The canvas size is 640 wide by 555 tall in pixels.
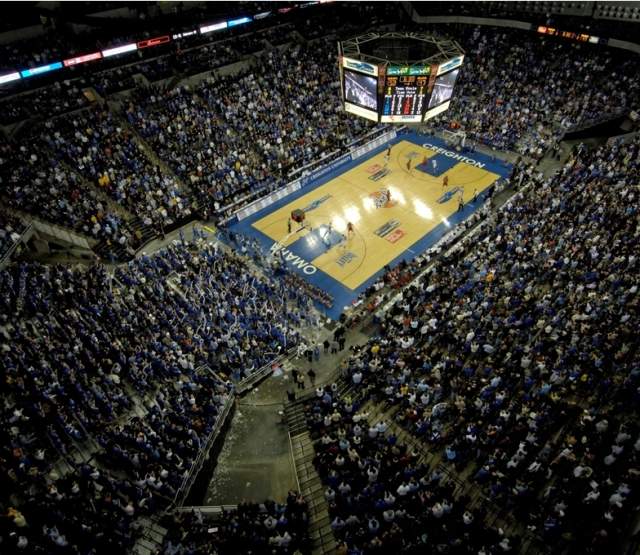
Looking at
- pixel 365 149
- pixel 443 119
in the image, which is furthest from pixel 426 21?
pixel 365 149

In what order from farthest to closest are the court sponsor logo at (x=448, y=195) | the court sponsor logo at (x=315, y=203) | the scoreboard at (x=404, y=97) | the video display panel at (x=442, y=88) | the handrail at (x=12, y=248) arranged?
the court sponsor logo at (x=448, y=195), the court sponsor logo at (x=315, y=203), the video display panel at (x=442, y=88), the scoreboard at (x=404, y=97), the handrail at (x=12, y=248)

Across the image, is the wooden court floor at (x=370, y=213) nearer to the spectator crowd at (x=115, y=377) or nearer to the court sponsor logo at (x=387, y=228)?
the court sponsor logo at (x=387, y=228)

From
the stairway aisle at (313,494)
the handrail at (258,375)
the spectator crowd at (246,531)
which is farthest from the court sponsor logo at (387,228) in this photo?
the spectator crowd at (246,531)

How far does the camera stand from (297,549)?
43.5 feet

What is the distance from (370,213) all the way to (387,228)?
1944mm

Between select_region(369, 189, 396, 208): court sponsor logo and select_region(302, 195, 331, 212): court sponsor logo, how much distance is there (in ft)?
10.3

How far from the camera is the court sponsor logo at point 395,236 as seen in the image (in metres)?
27.8

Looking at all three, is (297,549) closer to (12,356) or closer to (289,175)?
(12,356)

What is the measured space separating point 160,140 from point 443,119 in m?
23.2

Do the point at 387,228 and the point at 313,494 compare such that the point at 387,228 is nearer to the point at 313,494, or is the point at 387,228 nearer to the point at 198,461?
the point at 313,494

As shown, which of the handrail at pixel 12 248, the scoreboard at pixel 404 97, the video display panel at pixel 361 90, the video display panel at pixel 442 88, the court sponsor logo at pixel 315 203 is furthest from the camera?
the court sponsor logo at pixel 315 203

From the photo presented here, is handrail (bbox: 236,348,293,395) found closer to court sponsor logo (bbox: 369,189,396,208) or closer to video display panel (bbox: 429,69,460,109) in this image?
court sponsor logo (bbox: 369,189,396,208)

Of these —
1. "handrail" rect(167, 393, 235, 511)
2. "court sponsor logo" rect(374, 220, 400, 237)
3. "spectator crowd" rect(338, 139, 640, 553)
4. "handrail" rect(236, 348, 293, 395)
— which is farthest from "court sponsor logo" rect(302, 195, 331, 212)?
"handrail" rect(167, 393, 235, 511)

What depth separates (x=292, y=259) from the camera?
26.5 metres
